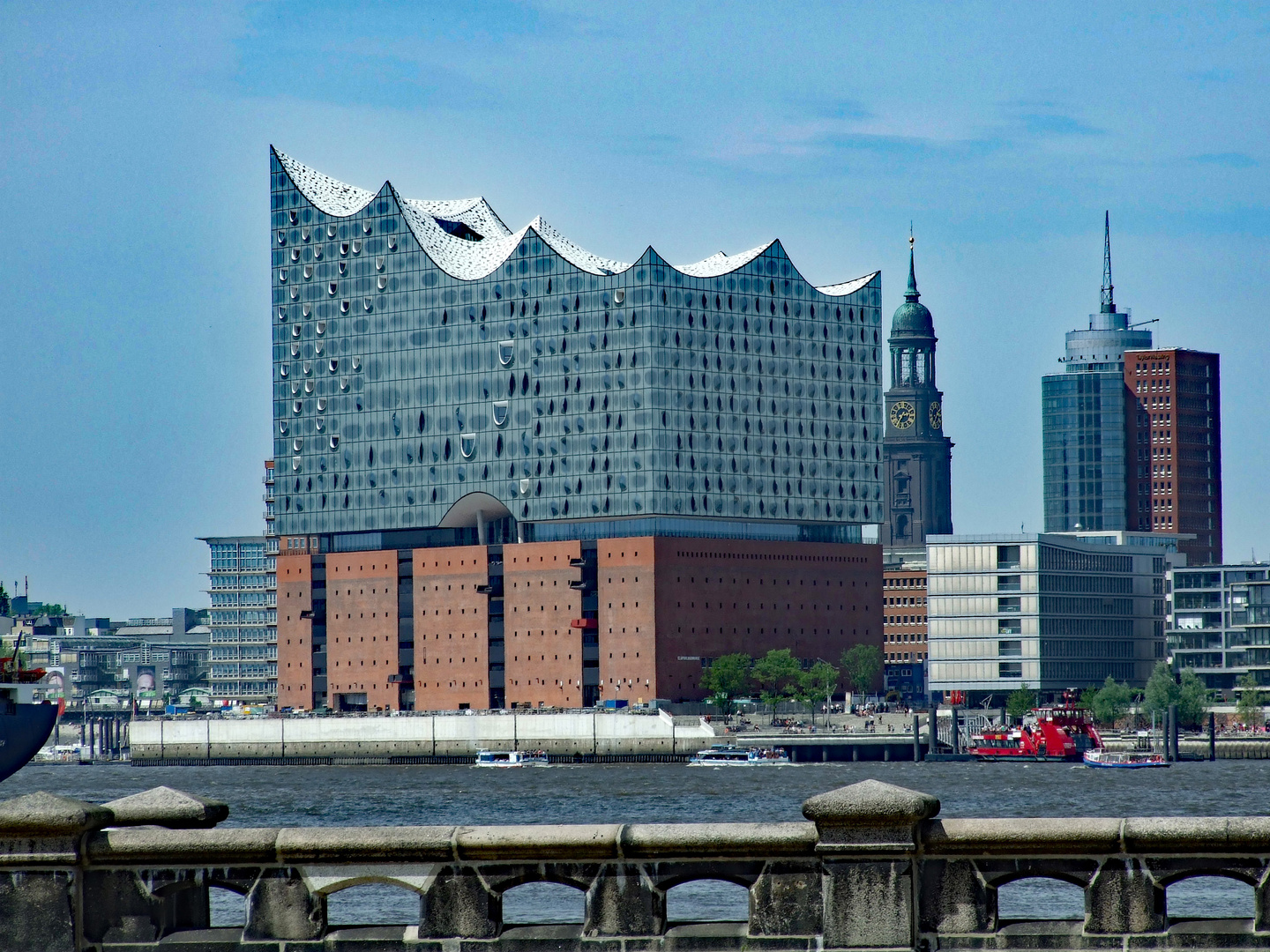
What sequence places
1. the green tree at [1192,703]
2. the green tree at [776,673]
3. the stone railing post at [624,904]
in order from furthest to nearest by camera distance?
the green tree at [776,673] → the green tree at [1192,703] → the stone railing post at [624,904]

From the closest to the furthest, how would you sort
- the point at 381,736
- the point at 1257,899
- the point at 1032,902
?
the point at 1257,899, the point at 1032,902, the point at 381,736

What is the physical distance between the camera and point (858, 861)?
20.0 m

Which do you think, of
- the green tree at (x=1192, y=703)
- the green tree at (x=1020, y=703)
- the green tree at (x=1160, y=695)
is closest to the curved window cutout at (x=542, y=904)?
the green tree at (x=1160, y=695)

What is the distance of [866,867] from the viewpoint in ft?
65.4

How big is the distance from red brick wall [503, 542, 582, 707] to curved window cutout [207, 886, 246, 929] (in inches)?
6029

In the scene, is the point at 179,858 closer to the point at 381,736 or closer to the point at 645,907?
the point at 645,907

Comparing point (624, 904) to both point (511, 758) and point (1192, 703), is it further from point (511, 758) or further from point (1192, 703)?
point (1192, 703)

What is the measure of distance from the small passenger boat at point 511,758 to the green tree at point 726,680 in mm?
20103

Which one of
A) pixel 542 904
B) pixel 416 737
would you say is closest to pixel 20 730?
pixel 542 904

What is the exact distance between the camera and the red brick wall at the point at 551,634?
19712 cm

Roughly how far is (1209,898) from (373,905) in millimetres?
14807

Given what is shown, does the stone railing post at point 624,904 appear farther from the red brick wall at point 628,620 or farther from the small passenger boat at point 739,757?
the red brick wall at point 628,620

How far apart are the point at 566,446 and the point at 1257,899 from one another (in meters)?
180

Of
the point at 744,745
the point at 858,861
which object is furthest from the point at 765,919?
the point at 744,745
